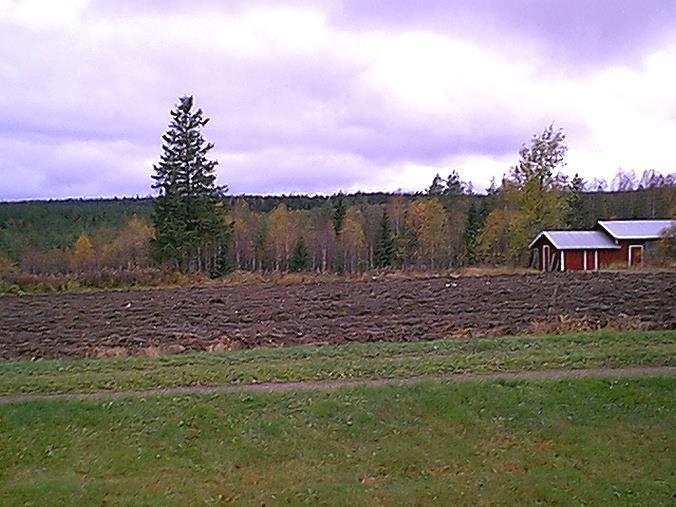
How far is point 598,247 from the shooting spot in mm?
41656

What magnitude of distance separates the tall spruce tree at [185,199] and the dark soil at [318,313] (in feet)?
39.4

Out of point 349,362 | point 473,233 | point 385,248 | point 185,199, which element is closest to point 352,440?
point 349,362

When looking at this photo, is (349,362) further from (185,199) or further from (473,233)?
(473,233)

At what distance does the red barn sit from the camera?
1625 inches

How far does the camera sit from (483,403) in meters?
8.45

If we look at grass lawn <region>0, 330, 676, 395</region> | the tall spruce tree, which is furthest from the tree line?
grass lawn <region>0, 330, 676, 395</region>

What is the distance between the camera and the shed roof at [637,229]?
42.0m

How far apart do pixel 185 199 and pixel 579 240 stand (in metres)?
26.0

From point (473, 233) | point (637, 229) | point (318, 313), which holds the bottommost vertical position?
point (318, 313)

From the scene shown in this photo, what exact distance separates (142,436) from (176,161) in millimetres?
35289

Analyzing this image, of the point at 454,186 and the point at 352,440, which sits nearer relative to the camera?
the point at 352,440

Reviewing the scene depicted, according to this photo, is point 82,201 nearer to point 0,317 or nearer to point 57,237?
point 57,237

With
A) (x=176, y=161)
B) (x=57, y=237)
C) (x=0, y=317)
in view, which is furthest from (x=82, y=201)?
(x=0, y=317)

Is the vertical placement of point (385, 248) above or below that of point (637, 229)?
below
